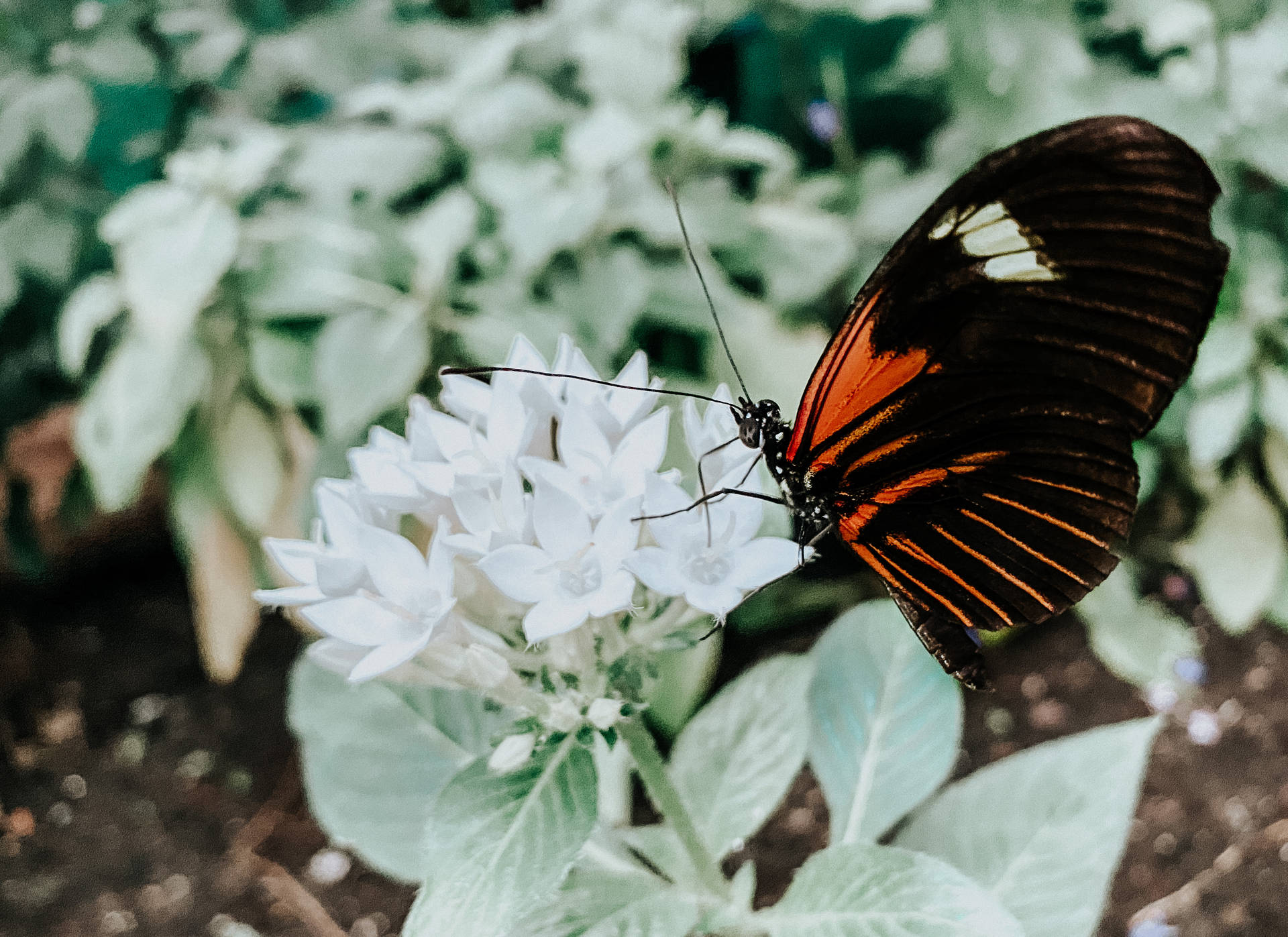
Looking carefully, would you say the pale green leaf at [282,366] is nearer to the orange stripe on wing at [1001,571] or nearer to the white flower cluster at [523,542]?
the white flower cluster at [523,542]

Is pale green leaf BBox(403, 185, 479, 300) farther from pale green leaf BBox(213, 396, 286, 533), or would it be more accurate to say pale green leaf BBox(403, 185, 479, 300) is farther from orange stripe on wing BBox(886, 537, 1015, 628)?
orange stripe on wing BBox(886, 537, 1015, 628)

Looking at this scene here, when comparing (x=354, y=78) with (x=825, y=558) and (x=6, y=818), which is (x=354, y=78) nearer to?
(x=825, y=558)

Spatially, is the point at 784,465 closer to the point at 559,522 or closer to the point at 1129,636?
the point at 559,522

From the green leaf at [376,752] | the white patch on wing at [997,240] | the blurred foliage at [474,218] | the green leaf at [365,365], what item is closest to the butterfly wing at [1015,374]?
the white patch on wing at [997,240]

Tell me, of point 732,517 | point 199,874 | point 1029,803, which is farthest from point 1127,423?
point 199,874

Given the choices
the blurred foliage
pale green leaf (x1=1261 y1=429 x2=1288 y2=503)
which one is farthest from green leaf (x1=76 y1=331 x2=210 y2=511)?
pale green leaf (x1=1261 y1=429 x2=1288 y2=503)

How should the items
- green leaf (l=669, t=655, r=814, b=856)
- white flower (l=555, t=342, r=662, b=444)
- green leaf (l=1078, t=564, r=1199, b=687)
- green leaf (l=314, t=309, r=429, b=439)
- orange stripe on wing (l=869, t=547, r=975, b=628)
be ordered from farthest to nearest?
green leaf (l=1078, t=564, r=1199, b=687) < green leaf (l=314, t=309, r=429, b=439) < green leaf (l=669, t=655, r=814, b=856) < orange stripe on wing (l=869, t=547, r=975, b=628) < white flower (l=555, t=342, r=662, b=444)
